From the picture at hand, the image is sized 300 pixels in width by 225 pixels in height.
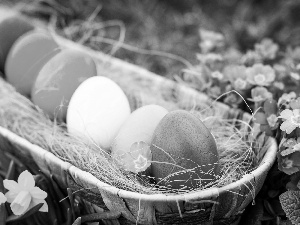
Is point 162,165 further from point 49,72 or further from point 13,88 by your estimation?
point 13,88

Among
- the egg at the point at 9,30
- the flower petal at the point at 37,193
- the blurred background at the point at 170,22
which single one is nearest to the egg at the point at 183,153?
the flower petal at the point at 37,193

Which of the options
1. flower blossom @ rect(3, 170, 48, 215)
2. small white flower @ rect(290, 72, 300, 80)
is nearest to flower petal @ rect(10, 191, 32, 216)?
flower blossom @ rect(3, 170, 48, 215)

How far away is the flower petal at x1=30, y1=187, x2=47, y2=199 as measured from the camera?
1.12 m

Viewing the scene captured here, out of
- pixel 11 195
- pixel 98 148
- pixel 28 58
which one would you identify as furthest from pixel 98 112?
pixel 28 58

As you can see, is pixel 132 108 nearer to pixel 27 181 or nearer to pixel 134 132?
pixel 134 132

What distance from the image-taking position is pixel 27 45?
5.22 ft

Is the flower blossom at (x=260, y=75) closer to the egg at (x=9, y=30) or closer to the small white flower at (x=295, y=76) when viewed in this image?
the small white flower at (x=295, y=76)

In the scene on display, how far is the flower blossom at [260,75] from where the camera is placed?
1379 mm

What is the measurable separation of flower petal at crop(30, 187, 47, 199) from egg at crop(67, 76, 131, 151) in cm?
22

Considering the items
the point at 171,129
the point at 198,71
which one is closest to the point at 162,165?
the point at 171,129

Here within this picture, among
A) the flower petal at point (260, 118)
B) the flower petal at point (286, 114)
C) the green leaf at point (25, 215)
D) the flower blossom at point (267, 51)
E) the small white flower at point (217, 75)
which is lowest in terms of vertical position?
the green leaf at point (25, 215)

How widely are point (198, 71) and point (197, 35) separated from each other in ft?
3.40

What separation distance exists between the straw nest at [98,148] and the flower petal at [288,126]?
0.12 meters

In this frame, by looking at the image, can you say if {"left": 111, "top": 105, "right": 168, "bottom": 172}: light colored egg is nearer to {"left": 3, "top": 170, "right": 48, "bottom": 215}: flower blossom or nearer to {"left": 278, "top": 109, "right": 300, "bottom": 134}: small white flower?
{"left": 3, "top": 170, "right": 48, "bottom": 215}: flower blossom
